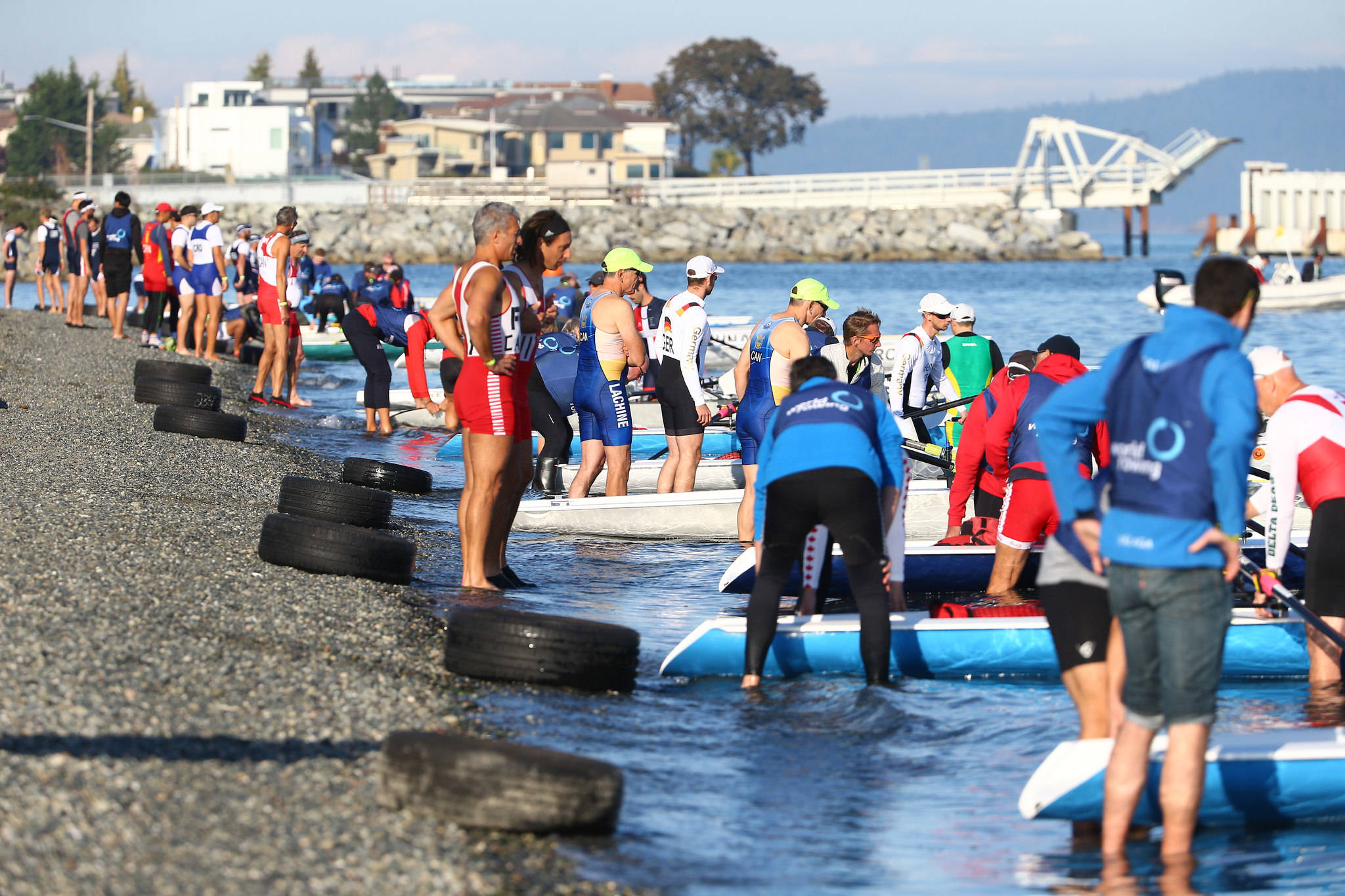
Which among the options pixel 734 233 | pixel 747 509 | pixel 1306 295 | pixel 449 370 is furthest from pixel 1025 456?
Result: pixel 734 233

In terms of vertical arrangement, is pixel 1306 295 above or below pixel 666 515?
above

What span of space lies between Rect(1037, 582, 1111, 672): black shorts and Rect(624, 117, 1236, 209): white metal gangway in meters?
71.0

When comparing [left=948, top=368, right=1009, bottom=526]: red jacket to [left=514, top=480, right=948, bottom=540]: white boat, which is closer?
[left=948, top=368, right=1009, bottom=526]: red jacket

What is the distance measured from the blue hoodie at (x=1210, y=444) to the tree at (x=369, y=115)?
110357 millimetres

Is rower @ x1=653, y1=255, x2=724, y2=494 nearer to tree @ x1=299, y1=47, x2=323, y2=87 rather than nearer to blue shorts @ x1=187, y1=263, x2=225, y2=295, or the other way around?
blue shorts @ x1=187, y1=263, x2=225, y2=295

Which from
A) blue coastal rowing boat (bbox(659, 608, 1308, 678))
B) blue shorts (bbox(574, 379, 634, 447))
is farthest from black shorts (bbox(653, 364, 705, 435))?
blue coastal rowing boat (bbox(659, 608, 1308, 678))

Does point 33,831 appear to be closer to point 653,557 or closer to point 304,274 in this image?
point 653,557

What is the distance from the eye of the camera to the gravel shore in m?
3.96

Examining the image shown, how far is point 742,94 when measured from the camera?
107625 millimetres

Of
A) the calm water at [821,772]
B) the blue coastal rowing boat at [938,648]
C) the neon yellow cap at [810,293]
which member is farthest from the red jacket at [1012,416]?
the calm water at [821,772]

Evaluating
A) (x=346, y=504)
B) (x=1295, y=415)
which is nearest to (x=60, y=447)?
(x=346, y=504)

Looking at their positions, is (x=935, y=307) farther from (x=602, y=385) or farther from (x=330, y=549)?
(x=330, y=549)

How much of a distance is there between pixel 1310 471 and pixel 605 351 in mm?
5017

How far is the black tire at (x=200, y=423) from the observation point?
12.6m
